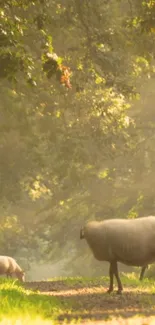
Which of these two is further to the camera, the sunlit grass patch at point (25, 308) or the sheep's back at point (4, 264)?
the sheep's back at point (4, 264)

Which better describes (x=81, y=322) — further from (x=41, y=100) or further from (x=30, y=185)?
(x=30, y=185)

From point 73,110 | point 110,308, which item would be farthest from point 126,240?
point 73,110

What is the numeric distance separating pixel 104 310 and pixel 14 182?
55.9 feet

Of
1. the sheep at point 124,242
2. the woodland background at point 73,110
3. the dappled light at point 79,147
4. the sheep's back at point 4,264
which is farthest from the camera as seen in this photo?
the sheep's back at point 4,264

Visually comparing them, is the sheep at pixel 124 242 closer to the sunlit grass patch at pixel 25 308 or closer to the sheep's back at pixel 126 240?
the sheep's back at pixel 126 240

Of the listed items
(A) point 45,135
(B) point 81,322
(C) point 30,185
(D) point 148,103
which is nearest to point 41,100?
(A) point 45,135

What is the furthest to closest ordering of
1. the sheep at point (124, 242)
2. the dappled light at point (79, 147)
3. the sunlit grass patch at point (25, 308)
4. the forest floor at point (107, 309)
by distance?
the sheep at point (124, 242) < the dappled light at point (79, 147) < the forest floor at point (107, 309) < the sunlit grass patch at point (25, 308)

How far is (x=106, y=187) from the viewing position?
122 ft

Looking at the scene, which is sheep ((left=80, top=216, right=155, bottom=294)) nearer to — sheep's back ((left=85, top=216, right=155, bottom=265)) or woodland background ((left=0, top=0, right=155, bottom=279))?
sheep's back ((left=85, top=216, right=155, bottom=265))

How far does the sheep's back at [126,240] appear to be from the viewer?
1048 cm

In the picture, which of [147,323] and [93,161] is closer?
[147,323]

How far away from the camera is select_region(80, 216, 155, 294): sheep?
10.5 metres

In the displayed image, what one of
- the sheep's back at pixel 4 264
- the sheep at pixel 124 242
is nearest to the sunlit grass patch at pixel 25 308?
the sheep at pixel 124 242

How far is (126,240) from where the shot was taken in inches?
415
